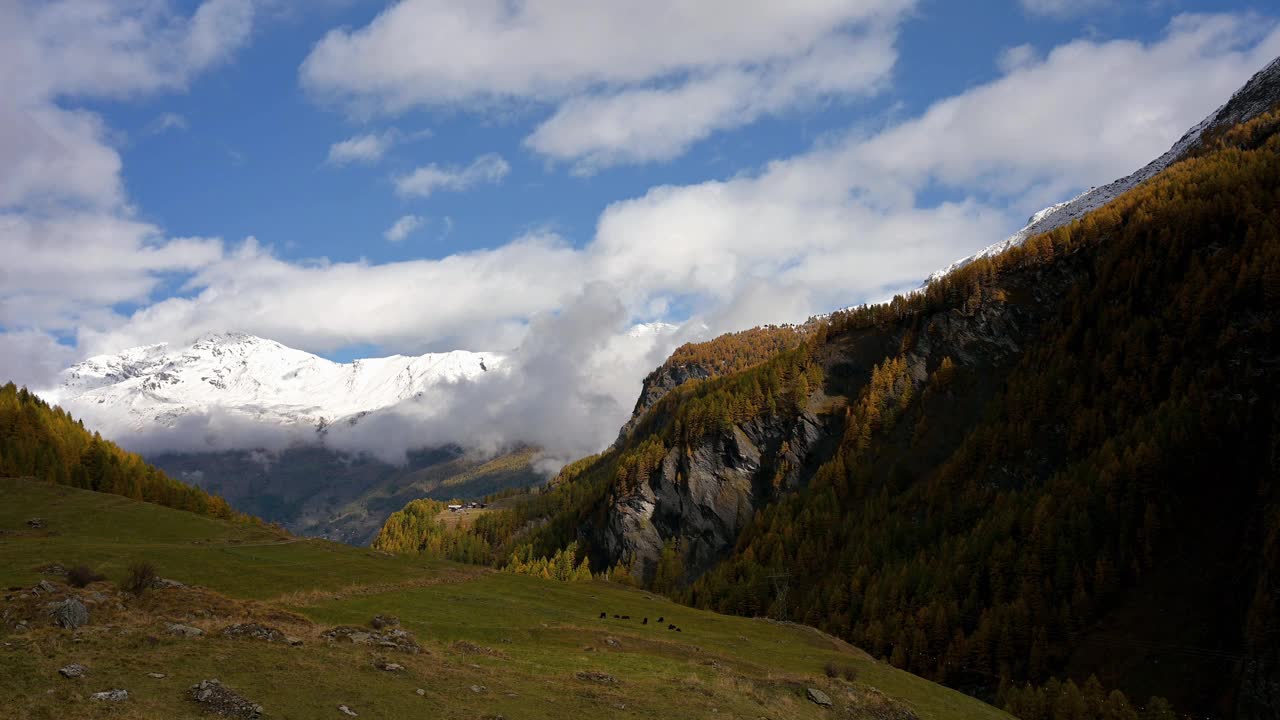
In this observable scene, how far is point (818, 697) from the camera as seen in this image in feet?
158

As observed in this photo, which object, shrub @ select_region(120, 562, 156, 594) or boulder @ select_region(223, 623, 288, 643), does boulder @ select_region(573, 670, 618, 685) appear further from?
shrub @ select_region(120, 562, 156, 594)

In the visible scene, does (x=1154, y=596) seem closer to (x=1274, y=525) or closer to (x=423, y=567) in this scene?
(x=1274, y=525)

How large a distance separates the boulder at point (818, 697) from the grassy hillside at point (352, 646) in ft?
2.07

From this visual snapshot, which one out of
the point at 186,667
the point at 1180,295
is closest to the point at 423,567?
the point at 186,667

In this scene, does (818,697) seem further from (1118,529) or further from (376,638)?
(1118,529)

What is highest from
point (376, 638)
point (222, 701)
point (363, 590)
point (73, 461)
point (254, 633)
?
point (73, 461)

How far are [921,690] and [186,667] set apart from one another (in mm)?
61272

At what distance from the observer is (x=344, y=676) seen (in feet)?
109

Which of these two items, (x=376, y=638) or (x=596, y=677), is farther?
(x=596, y=677)

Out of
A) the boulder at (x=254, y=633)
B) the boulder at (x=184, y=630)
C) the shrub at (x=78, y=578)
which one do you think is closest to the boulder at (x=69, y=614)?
the boulder at (x=184, y=630)

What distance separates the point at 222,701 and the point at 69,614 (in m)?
14.3

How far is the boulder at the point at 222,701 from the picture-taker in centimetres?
2616

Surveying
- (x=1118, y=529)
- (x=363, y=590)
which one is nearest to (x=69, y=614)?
(x=363, y=590)

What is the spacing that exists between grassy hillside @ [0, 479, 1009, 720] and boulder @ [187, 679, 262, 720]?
1.72ft
